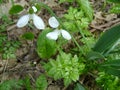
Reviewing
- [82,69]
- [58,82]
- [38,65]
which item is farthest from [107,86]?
[38,65]

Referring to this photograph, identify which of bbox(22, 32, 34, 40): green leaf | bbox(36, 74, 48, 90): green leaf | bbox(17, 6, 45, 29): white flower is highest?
bbox(17, 6, 45, 29): white flower

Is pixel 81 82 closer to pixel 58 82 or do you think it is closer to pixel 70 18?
pixel 58 82

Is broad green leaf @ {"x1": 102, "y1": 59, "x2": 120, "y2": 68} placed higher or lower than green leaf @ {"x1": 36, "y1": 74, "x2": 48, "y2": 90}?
higher

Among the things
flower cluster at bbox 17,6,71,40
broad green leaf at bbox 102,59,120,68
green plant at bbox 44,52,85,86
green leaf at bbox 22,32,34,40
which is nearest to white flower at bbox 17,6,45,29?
flower cluster at bbox 17,6,71,40

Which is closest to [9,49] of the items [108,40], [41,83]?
[41,83]

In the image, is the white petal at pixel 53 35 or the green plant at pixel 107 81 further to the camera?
the green plant at pixel 107 81

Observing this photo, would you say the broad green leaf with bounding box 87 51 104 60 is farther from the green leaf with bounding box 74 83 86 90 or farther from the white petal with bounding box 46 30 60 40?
the white petal with bounding box 46 30 60 40

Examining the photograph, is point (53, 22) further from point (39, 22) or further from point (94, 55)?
point (94, 55)

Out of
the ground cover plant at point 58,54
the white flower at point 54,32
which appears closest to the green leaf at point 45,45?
the ground cover plant at point 58,54

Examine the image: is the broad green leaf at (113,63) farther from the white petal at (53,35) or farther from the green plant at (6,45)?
the green plant at (6,45)
